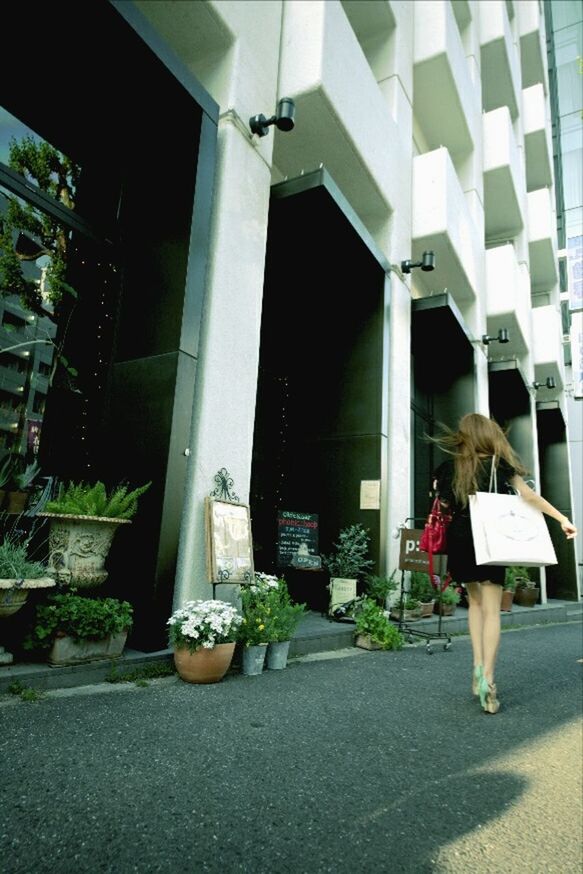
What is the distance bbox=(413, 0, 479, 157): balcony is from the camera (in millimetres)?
10883

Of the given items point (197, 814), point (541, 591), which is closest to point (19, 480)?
point (197, 814)

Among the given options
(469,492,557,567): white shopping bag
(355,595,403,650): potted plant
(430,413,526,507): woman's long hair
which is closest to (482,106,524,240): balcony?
(430,413,526,507): woman's long hair

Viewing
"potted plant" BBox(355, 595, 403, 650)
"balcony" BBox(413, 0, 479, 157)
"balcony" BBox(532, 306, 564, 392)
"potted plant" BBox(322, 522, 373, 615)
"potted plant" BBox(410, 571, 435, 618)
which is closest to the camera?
"potted plant" BBox(355, 595, 403, 650)

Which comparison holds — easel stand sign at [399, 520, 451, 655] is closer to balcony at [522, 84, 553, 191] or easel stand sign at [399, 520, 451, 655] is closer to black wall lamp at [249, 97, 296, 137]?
black wall lamp at [249, 97, 296, 137]

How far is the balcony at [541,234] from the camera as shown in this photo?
18.1 meters

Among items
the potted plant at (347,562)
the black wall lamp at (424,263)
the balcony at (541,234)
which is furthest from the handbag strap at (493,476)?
the balcony at (541,234)

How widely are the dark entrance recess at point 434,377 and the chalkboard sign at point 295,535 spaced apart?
11.9 ft

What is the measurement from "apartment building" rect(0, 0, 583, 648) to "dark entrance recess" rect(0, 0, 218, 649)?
21 mm

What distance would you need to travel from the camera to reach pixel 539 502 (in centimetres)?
379

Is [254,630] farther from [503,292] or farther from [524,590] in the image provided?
[503,292]

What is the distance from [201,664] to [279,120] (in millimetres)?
5368

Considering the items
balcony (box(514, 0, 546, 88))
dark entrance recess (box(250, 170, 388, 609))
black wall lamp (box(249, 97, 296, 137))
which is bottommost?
dark entrance recess (box(250, 170, 388, 609))

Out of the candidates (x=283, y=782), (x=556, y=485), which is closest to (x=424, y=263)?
(x=283, y=782)

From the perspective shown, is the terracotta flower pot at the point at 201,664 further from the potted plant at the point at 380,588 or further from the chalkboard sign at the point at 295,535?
the potted plant at the point at 380,588
